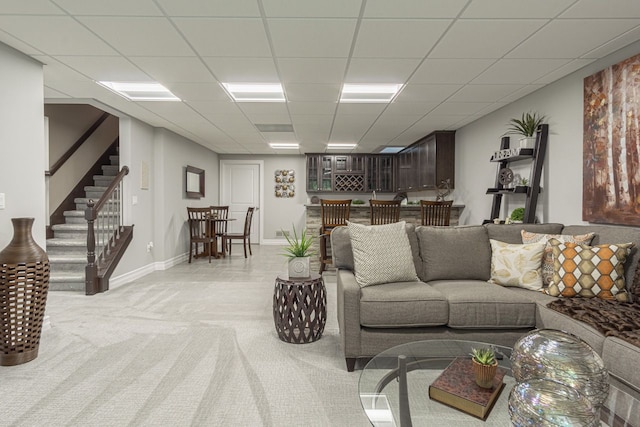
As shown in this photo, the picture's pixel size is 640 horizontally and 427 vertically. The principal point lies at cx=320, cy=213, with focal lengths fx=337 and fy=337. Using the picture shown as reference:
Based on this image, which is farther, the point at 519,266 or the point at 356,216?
the point at 356,216

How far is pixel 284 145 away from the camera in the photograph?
23.3ft

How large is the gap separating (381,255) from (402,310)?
47cm

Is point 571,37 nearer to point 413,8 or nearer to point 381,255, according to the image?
point 413,8

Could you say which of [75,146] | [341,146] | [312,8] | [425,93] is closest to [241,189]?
[341,146]

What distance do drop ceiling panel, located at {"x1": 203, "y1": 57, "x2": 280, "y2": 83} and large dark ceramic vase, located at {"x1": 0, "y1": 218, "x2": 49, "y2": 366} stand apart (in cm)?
190

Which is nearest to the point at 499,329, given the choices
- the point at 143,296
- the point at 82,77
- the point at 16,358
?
the point at 16,358

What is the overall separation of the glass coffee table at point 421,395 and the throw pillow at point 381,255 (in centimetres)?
78

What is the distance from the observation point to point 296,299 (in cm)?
253

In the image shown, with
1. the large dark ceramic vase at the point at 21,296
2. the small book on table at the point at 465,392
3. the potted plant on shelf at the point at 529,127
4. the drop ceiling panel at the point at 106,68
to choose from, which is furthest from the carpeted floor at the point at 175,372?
the potted plant on shelf at the point at 529,127

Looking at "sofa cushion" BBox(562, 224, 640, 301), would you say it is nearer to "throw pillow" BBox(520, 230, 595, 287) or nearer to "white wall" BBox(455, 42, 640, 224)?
"throw pillow" BBox(520, 230, 595, 287)

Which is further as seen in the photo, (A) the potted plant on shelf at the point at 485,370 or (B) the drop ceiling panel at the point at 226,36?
(B) the drop ceiling panel at the point at 226,36

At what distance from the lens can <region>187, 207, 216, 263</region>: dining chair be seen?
6.08 meters

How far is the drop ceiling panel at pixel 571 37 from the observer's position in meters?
2.30

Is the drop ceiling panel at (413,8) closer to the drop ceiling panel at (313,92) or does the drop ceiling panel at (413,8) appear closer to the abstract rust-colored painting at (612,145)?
the drop ceiling panel at (313,92)
